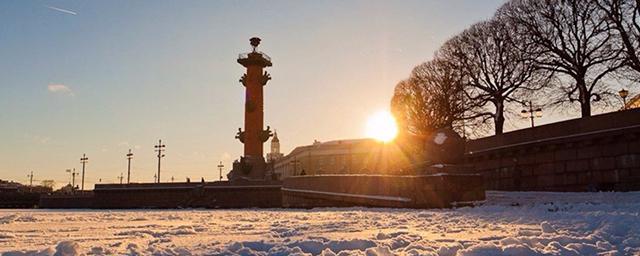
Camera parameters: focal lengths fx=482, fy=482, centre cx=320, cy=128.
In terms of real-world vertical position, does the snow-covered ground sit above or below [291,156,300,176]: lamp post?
below

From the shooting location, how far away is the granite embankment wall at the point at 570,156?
618 inches

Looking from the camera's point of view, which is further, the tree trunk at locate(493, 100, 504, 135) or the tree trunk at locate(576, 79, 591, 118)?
the tree trunk at locate(493, 100, 504, 135)

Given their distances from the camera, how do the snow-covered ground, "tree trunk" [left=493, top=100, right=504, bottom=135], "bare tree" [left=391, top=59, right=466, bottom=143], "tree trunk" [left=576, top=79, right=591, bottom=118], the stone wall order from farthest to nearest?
"bare tree" [left=391, top=59, right=466, bottom=143]
"tree trunk" [left=493, top=100, right=504, bottom=135]
"tree trunk" [left=576, top=79, right=591, bottom=118]
the stone wall
the snow-covered ground

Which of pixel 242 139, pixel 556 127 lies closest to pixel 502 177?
pixel 556 127

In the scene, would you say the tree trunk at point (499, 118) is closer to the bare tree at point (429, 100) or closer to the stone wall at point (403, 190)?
the bare tree at point (429, 100)

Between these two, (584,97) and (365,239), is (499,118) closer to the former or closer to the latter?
(584,97)

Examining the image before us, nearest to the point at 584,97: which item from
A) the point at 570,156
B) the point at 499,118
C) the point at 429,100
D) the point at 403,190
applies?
the point at 499,118

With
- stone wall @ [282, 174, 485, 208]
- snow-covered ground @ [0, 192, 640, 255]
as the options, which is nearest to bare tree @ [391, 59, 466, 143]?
stone wall @ [282, 174, 485, 208]

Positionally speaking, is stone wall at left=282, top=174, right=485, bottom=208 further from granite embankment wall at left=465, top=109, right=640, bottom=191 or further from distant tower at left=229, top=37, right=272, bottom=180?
distant tower at left=229, top=37, right=272, bottom=180

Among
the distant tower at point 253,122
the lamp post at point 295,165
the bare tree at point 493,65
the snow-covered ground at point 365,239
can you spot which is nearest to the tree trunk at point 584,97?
the bare tree at point 493,65

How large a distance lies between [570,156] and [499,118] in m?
11.1

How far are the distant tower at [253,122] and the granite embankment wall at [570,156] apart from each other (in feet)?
71.0

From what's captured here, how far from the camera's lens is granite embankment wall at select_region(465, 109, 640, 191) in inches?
618

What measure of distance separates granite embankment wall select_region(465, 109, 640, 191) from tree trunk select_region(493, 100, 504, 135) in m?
6.80
